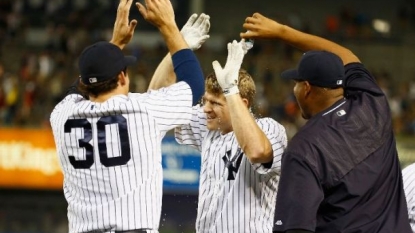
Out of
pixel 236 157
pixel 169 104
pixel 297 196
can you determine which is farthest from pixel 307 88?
pixel 236 157

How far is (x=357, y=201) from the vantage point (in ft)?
15.4

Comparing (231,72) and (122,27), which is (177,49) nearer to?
(231,72)

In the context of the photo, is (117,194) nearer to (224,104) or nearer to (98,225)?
(98,225)

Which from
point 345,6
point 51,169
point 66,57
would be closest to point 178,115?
point 51,169

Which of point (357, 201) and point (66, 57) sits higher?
point (66, 57)

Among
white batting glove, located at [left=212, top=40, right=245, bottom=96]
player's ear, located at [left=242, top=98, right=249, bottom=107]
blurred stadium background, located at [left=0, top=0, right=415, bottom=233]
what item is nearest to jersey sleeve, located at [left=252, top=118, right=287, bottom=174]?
player's ear, located at [left=242, top=98, right=249, bottom=107]

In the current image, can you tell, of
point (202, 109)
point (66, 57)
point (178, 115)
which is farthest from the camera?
point (66, 57)

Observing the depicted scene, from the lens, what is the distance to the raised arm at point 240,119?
508cm

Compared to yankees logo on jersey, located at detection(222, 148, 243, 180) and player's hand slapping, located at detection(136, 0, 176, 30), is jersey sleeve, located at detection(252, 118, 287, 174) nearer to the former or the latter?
yankees logo on jersey, located at detection(222, 148, 243, 180)

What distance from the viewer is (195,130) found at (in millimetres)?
6152

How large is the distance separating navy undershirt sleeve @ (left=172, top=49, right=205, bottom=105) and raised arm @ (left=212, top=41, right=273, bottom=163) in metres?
0.15

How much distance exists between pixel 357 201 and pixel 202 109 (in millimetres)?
1711

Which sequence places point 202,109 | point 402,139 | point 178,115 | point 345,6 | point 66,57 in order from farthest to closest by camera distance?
point 345,6, point 66,57, point 402,139, point 202,109, point 178,115

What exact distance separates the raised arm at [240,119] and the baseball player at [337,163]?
33 centimetres
